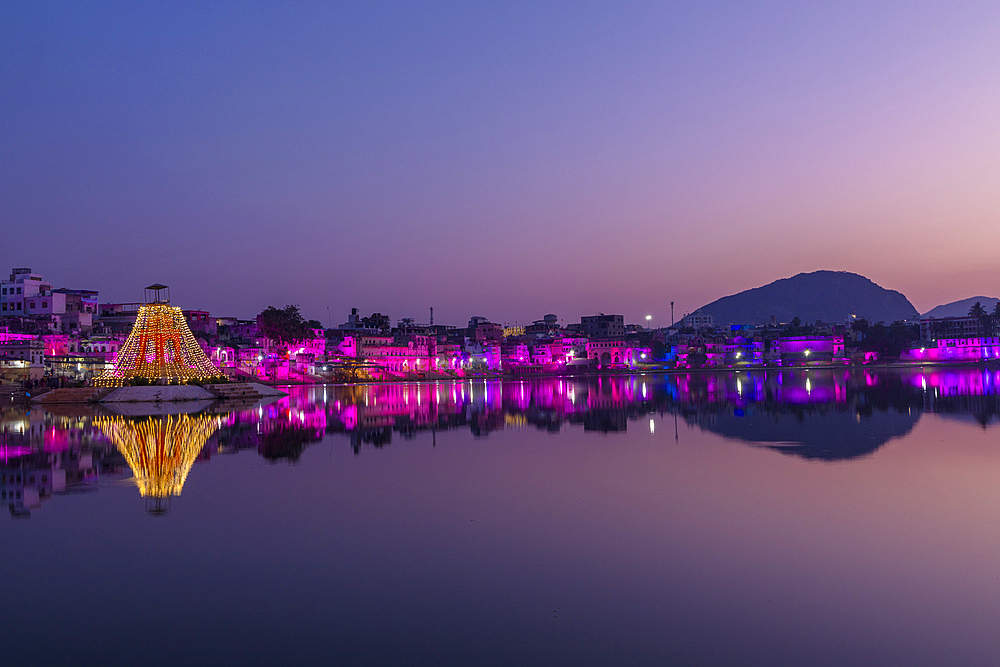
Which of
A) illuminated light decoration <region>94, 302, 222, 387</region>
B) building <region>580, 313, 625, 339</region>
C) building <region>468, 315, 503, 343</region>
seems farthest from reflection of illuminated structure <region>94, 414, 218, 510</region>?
building <region>580, 313, 625, 339</region>

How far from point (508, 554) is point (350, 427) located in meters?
22.1

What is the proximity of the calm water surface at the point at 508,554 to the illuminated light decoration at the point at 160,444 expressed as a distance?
21cm

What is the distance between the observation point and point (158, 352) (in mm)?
54000

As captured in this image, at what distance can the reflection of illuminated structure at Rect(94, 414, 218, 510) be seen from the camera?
17031 mm

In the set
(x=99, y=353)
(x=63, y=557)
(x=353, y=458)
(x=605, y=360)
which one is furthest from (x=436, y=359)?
(x=63, y=557)

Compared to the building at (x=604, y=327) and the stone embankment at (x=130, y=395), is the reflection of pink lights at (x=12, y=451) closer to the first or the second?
the stone embankment at (x=130, y=395)

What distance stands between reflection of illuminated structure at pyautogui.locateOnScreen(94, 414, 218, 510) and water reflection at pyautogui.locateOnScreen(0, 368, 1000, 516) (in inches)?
1.5

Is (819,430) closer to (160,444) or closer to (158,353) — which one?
A: (160,444)

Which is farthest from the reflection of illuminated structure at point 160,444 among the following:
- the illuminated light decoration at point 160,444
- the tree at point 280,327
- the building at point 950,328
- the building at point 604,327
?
the building at point 950,328

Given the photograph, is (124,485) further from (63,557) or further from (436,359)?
(436,359)

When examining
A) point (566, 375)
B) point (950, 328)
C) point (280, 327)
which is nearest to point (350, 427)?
point (280, 327)

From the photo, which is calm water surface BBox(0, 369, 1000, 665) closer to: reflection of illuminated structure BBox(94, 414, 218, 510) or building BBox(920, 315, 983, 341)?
reflection of illuminated structure BBox(94, 414, 218, 510)

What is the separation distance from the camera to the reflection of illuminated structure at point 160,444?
17031 millimetres

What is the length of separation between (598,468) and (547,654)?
11.8 meters
